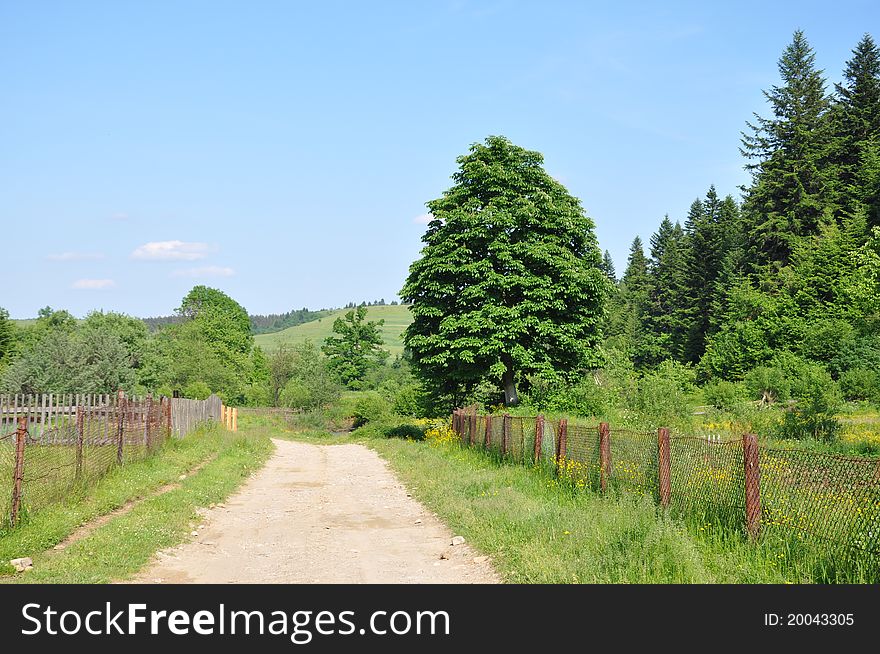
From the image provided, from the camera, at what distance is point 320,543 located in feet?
34.7

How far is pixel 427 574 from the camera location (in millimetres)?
8500

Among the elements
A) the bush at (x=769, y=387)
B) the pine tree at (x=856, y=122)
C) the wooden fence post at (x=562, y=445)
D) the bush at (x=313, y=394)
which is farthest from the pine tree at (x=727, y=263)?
the wooden fence post at (x=562, y=445)

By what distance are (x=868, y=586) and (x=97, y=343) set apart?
2101 inches

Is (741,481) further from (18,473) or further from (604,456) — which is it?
(18,473)

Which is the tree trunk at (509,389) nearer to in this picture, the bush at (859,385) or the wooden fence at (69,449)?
the wooden fence at (69,449)

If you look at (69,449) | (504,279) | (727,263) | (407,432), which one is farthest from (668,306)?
(69,449)

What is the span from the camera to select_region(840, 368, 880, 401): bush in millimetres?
37125

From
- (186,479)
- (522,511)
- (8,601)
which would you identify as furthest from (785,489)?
(186,479)

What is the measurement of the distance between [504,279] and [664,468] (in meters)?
20.7

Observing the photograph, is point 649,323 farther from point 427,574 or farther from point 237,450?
point 427,574

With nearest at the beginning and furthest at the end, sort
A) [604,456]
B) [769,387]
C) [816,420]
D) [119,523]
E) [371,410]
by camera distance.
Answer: [119,523], [604,456], [816,420], [769,387], [371,410]

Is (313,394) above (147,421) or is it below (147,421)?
below

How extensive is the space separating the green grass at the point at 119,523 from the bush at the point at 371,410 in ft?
106

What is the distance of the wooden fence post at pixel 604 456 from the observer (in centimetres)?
1224
